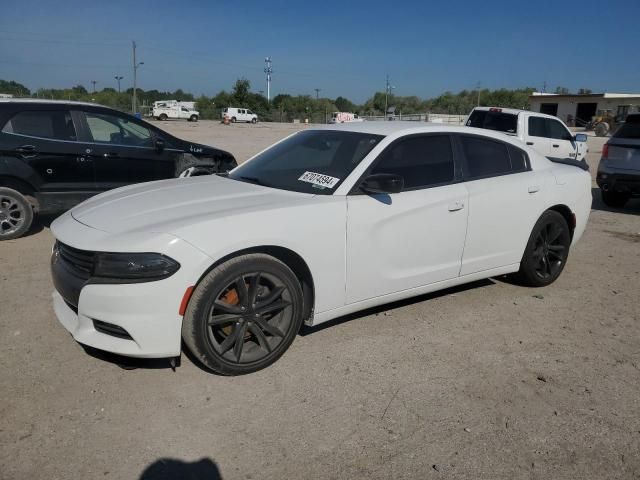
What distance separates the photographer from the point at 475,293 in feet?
16.7

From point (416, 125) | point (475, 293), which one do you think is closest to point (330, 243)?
point (416, 125)

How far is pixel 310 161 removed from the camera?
431 centimetres

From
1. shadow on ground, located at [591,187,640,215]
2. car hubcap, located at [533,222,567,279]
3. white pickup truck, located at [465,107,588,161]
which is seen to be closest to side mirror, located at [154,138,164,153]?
car hubcap, located at [533,222,567,279]

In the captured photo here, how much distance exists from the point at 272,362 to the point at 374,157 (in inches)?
64.6

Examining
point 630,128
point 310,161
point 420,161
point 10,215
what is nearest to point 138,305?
point 310,161

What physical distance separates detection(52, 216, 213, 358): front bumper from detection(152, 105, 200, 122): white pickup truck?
60.0 m

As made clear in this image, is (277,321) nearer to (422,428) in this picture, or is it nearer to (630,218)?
(422,428)

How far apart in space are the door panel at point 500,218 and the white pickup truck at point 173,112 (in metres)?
59.3

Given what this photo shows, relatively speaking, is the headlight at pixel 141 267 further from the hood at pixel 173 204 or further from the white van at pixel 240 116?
the white van at pixel 240 116

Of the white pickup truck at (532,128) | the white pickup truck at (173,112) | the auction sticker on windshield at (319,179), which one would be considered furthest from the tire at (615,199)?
the white pickup truck at (173,112)

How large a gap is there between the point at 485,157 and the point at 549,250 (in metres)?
1.23

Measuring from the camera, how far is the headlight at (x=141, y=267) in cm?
302

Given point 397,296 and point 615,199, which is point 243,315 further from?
point 615,199

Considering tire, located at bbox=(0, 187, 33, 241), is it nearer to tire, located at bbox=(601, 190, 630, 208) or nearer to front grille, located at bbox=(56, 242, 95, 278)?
front grille, located at bbox=(56, 242, 95, 278)
